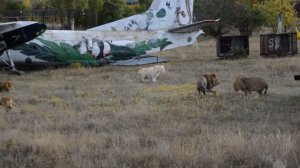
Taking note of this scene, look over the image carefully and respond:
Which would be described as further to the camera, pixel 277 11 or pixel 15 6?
pixel 15 6

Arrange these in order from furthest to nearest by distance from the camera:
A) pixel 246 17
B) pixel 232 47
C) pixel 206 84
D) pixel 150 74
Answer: pixel 246 17
pixel 232 47
pixel 150 74
pixel 206 84

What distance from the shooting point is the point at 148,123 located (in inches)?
352

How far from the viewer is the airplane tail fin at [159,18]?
2355cm

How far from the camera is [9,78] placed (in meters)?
18.3

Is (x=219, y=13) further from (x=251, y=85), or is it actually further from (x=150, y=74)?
(x=251, y=85)

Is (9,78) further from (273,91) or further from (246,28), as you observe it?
(246,28)

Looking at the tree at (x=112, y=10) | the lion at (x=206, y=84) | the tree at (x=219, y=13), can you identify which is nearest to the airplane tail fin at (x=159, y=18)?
the lion at (x=206, y=84)

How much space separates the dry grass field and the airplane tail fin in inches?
224

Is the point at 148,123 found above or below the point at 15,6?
below

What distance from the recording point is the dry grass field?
5.91 meters

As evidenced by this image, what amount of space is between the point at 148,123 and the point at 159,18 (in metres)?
15.4

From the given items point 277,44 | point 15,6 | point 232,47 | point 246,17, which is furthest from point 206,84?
point 15,6

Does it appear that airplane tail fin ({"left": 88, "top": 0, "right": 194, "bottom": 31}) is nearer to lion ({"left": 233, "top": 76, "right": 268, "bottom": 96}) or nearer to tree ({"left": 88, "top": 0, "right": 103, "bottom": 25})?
lion ({"left": 233, "top": 76, "right": 268, "bottom": 96})

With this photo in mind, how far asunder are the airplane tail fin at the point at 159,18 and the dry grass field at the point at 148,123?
18.7 ft
